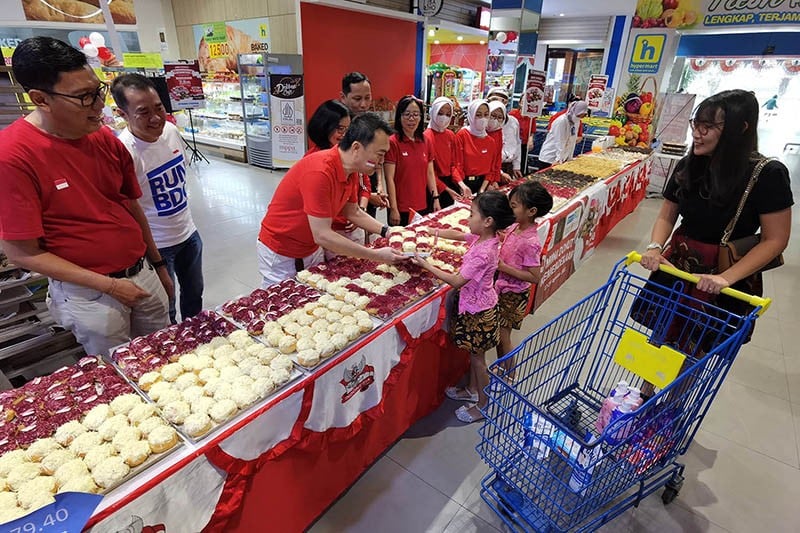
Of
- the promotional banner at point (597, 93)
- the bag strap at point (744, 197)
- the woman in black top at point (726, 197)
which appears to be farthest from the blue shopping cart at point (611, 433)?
the promotional banner at point (597, 93)

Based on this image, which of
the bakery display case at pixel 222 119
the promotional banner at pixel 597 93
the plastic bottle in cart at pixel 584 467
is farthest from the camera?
the bakery display case at pixel 222 119

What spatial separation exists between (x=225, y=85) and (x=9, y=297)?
32.3 feet

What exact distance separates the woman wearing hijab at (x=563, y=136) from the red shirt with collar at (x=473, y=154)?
224 centimetres

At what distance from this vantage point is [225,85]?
10.9 m

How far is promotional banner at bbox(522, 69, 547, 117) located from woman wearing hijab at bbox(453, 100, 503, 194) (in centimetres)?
237

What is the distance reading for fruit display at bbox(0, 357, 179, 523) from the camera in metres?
1.21

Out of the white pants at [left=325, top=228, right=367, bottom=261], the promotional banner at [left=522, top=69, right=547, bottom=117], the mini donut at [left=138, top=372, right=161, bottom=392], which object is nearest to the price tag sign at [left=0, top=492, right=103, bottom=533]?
the mini donut at [left=138, top=372, right=161, bottom=392]

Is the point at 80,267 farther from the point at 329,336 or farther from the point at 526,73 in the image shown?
the point at 526,73

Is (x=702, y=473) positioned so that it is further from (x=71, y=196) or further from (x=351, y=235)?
(x=71, y=196)

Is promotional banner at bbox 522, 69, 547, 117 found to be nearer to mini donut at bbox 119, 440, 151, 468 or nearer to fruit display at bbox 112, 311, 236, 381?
fruit display at bbox 112, 311, 236, 381

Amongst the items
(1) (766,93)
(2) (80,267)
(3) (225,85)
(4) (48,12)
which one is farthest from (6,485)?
(1) (766,93)

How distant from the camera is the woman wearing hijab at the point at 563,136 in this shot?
652cm

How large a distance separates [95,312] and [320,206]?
115 cm

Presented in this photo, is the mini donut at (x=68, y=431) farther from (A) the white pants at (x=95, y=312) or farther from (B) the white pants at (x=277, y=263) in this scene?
(B) the white pants at (x=277, y=263)
